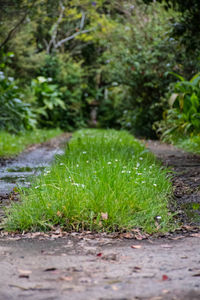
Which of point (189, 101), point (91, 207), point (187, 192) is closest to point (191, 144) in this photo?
point (189, 101)

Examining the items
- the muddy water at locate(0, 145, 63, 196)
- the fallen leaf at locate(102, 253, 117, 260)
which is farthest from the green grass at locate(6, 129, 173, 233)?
the muddy water at locate(0, 145, 63, 196)

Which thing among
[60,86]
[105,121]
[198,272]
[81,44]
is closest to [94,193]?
[198,272]

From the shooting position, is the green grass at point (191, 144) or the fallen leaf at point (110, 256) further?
the green grass at point (191, 144)

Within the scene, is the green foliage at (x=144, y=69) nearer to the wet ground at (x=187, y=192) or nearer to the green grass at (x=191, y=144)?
the green grass at (x=191, y=144)

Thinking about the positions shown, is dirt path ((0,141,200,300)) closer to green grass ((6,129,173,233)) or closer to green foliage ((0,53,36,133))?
green grass ((6,129,173,233))

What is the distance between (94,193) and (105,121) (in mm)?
17191

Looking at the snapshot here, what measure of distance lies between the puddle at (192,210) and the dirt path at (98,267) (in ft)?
1.12

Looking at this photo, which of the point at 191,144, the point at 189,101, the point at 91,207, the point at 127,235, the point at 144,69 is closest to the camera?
the point at 127,235

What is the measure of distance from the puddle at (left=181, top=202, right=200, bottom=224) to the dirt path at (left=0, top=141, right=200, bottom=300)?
34 cm

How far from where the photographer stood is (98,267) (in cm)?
216

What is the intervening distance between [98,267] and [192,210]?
1483 millimetres

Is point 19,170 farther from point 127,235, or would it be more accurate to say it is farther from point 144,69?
point 144,69

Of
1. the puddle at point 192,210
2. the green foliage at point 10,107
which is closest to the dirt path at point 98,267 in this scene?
the puddle at point 192,210

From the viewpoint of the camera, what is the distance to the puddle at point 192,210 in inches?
127
